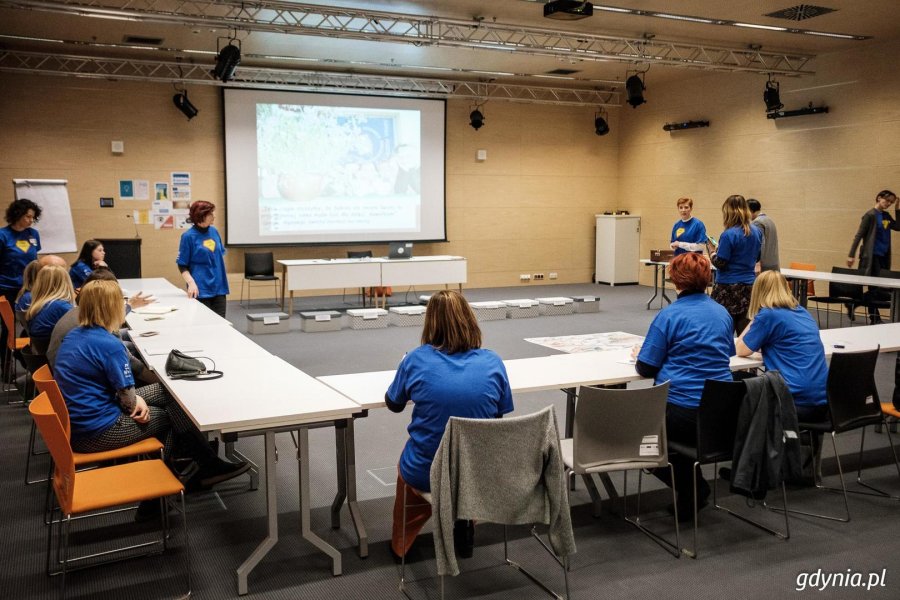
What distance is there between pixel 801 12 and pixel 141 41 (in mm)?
7541

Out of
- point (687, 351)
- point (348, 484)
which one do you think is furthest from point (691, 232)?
point (348, 484)

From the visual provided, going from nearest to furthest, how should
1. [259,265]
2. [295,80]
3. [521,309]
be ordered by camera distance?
[521,309]
[259,265]
[295,80]

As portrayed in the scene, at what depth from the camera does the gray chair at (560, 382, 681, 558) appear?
120 inches

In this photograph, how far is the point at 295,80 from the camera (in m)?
11.4

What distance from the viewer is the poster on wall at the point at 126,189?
10742 millimetres

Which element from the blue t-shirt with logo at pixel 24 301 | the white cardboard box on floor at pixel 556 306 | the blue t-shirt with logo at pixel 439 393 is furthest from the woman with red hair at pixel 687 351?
the white cardboard box on floor at pixel 556 306

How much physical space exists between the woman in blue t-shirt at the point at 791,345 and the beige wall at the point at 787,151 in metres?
6.77

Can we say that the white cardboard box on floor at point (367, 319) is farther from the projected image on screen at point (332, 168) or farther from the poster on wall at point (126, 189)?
the poster on wall at point (126, 189)

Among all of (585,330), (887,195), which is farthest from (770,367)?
(887,195)

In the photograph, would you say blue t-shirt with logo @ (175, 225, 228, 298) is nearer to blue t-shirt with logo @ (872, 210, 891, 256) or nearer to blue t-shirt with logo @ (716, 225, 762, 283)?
blue t-shirt with logo @ (716, 225, 762, 283)

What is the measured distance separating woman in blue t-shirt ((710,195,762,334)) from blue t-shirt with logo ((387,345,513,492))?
3.76 m

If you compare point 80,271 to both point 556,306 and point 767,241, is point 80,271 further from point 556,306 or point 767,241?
point 556,306

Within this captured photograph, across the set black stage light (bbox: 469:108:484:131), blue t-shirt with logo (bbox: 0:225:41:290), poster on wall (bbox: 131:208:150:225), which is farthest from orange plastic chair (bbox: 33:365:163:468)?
black stage light (bbox: 469:108:484:131)

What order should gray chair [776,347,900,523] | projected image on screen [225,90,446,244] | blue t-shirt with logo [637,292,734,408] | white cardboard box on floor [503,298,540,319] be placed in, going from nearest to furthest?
blue t-shirt with logo [637,292,734,408], gray chair [776,347,900,523], white cardboard box on floor [503,298,540,319], projected image on screen [225,90,446,244]
